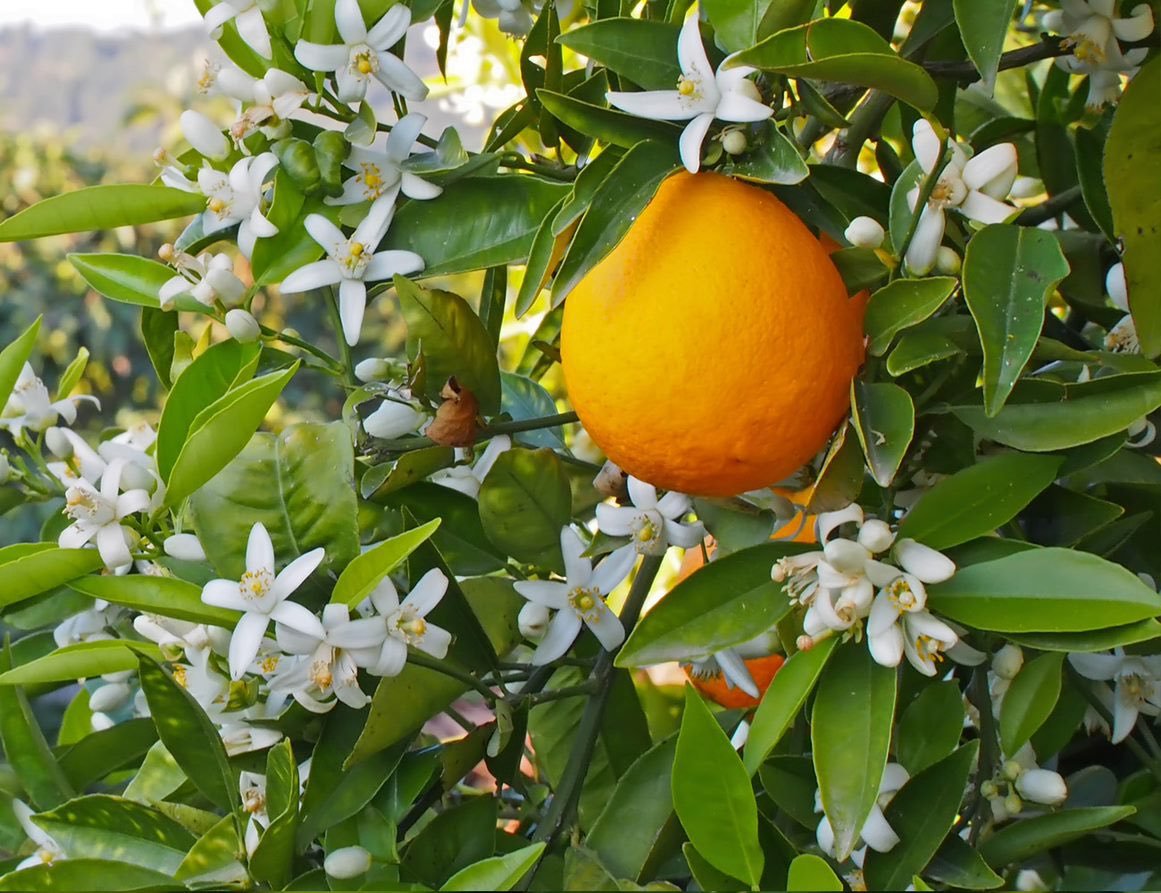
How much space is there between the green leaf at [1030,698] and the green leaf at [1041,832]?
0.03m

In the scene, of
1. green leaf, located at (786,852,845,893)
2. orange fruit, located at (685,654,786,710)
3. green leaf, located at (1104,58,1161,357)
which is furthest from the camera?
orange fruit, located at (685,654,786,710)

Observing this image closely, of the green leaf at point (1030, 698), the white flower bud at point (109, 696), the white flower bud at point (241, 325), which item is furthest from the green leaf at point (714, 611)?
the white flower bud at point (109, 696)

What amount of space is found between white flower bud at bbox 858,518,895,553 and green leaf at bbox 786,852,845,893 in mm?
112

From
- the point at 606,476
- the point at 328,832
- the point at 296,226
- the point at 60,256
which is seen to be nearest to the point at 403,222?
the point at 296,226

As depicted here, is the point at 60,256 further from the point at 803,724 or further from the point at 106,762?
the point at 803,724

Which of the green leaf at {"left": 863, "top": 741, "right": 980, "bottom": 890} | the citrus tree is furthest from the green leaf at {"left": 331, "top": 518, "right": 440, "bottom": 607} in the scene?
the green leaf at {"left": 863, "top": 741, "right": 980, "bottom": 890}

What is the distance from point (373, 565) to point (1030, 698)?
0.26m

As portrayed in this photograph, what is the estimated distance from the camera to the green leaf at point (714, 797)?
0.42 meters

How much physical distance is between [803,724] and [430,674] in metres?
0.18

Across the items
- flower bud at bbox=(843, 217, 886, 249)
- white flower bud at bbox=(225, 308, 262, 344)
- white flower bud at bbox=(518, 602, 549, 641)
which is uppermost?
flower bud at bbox=(843, 217, 886, 249)

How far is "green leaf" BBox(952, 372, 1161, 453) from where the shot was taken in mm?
435

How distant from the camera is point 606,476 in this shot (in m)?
0.58

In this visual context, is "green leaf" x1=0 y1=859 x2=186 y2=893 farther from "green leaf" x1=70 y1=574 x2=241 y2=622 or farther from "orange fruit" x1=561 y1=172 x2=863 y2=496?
"orange fruit" x1=561 y1=172 x2=863 y2=496

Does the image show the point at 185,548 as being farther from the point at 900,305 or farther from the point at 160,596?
the point at 900,305
